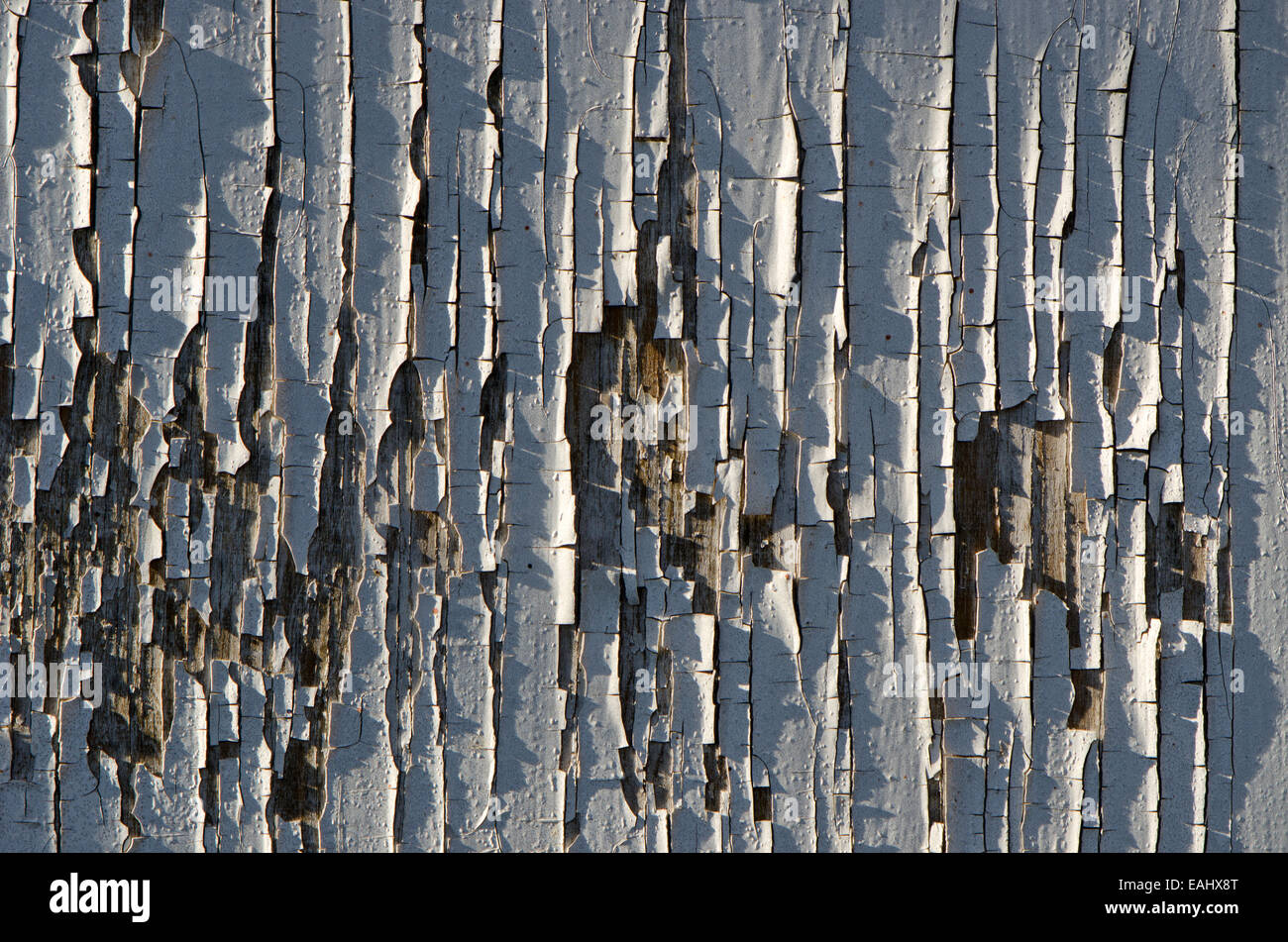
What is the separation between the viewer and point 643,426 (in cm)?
179

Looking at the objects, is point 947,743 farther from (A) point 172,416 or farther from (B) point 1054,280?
(A) point 172,416

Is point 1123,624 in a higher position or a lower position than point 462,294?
lower

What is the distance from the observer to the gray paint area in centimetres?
176

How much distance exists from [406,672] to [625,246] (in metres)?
1.04

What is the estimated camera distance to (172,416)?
1.76m

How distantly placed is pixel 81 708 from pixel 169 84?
1.36 m

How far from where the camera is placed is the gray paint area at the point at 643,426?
5.77ft

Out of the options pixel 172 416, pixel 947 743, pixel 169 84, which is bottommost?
pixel 947 743
